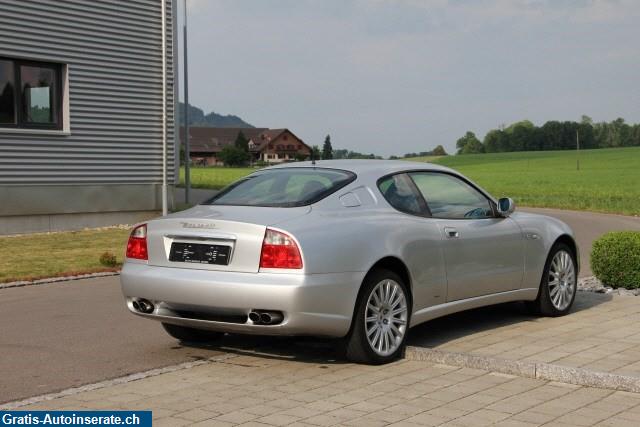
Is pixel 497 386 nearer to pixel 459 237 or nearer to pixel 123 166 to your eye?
pixel 459 237

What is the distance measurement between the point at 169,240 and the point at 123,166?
14.0 metres

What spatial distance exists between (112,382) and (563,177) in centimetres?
6838

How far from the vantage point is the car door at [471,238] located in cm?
799

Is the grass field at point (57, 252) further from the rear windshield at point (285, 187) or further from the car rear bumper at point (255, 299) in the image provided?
the car rear bumper at point (255, 299)

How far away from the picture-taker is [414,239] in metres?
7.56

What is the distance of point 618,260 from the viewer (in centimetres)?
1132

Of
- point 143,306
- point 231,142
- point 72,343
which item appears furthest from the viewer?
point 231,142

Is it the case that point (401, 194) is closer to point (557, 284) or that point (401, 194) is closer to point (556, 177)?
point (557, 284)

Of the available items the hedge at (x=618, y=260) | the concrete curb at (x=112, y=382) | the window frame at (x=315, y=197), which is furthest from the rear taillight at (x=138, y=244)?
the hedge at (x=618, y=260)

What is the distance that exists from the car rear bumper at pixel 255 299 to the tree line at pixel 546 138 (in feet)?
383

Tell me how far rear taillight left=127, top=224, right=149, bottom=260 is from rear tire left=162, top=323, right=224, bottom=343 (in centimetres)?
75

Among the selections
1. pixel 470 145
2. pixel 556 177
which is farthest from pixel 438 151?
pixel 556 177

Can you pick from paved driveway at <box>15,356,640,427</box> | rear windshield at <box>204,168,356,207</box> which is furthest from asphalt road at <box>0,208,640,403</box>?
rear windshield at <box>204,168,356,207</box>

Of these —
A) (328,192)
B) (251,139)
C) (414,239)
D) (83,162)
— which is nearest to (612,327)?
(414,239)
